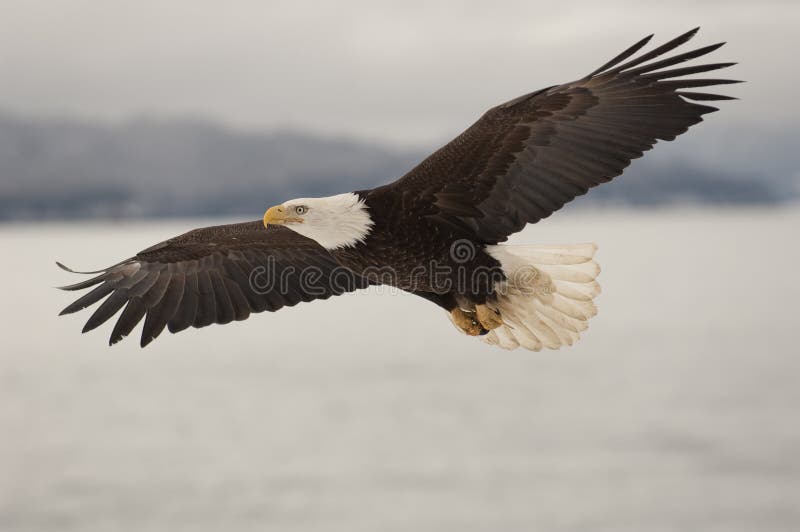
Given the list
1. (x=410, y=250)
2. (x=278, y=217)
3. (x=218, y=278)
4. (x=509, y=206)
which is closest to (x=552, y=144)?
(x=509, y=206)

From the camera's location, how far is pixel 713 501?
19000 mm

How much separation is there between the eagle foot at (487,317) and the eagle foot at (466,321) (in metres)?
0.03

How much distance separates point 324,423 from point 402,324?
45.8ft

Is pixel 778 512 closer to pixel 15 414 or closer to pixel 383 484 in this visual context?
pixel 383 484

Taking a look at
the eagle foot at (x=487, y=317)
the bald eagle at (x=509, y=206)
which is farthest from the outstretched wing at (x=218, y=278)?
the eagle foot at (x=487, y=317)

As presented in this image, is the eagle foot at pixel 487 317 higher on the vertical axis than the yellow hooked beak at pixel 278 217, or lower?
lower

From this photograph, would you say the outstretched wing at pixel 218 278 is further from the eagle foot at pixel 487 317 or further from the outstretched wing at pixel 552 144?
the outstretched wing at pixel 552 144

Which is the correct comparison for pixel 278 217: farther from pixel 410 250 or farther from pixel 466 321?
pixel 466 321

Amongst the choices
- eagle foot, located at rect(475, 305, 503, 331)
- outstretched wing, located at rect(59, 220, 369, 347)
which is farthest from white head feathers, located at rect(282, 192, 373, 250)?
eagle foot, located at rect(475, 305, 503, 331)

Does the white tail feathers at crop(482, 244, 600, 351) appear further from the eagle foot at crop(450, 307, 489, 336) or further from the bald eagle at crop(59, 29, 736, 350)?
the eagle foot at crop(450, 307, 489, 336)

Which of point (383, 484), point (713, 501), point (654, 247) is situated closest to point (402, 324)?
point (383, 484)

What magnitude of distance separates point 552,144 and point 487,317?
1.32 metres

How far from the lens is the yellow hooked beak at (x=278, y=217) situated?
621 centimetres

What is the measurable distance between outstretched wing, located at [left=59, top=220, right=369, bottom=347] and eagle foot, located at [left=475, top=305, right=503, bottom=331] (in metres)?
0.96
